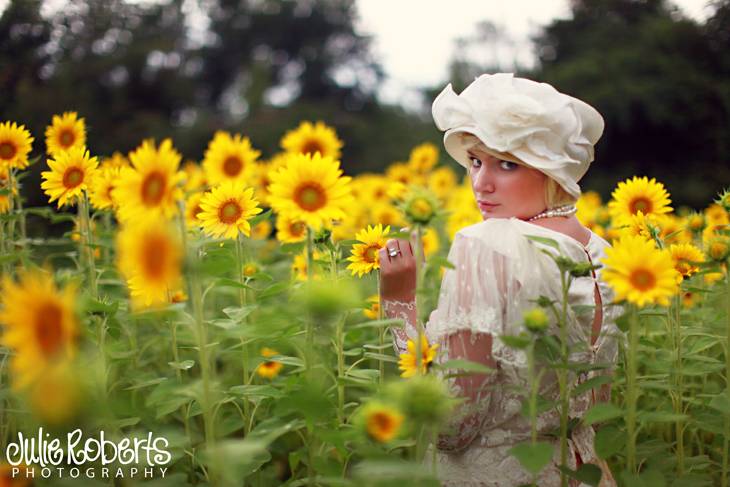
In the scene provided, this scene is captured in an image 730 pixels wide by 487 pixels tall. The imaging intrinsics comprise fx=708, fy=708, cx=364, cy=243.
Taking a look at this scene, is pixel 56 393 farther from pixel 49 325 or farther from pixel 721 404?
pixel 721 404

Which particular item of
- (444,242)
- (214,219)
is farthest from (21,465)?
(444,242)

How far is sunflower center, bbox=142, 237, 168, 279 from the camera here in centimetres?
116

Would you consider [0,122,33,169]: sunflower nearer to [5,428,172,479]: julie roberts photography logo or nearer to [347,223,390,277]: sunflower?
[5,428,172,479]: julie roberts photography logo

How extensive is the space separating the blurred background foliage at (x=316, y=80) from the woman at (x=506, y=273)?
5.36 feet

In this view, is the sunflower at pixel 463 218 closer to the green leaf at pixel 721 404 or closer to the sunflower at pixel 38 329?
the green leaf at pixel 721 404

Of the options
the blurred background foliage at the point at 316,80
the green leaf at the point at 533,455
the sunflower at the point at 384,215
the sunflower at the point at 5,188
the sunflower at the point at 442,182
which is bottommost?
the green leaf at the point at 533,455

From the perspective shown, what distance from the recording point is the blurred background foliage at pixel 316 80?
11.7ft

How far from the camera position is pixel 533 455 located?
1321mm

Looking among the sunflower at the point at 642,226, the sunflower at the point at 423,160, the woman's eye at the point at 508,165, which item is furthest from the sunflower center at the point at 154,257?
the sunflower at the point at 423,160

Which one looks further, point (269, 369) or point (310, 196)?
point (269, 369)

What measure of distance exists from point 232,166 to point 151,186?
183cm

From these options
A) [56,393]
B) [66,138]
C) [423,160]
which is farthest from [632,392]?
[423,160]

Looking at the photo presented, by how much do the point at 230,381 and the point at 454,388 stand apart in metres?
1.17

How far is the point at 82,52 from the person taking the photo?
4.55m
